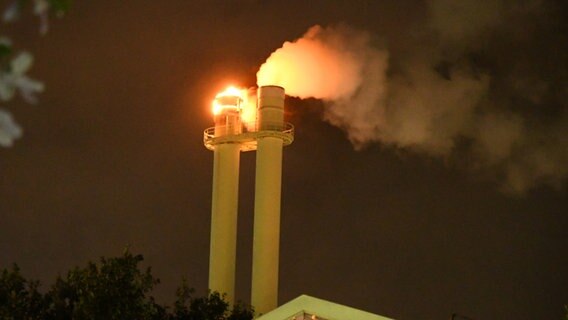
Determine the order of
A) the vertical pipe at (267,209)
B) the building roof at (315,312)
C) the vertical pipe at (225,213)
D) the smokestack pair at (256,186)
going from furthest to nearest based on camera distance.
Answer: the vertical pipe at (225,213)
the smokestack pair at (256,186)
the vertical pipe at (267,209)
the building roof at (315,312)

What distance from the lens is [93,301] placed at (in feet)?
105

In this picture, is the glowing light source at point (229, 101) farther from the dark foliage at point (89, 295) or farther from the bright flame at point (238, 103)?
the dark foliage at point (89, 295)

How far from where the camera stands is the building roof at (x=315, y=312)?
27.0 metres

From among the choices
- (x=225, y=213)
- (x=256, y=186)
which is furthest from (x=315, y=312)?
(x=225, y=213)

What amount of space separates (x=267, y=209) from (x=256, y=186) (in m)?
1.28

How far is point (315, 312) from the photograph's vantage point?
27.2 meters

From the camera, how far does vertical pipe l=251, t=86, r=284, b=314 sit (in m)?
42.4

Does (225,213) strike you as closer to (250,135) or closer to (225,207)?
(225,207)

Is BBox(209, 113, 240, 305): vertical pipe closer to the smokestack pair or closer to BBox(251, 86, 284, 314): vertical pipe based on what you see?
the smokestack pair

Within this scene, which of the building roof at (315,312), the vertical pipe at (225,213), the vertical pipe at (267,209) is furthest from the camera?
the vertical pipe at (225,213)

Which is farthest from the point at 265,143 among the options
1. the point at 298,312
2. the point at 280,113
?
the point at 298,312

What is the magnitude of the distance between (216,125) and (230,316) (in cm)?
1038

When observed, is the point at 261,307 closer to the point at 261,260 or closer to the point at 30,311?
the point at 261,260

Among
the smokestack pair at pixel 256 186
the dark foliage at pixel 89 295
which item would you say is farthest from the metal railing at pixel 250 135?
the dark foliage at pixel 89 295
